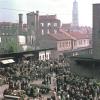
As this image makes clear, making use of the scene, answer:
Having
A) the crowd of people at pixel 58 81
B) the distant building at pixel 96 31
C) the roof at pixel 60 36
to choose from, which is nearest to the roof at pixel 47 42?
the roof at pixel 60 36

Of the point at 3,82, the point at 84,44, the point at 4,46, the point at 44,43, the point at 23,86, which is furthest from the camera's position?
the point at 84,44

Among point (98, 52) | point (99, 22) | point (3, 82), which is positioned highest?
point (99, 22)

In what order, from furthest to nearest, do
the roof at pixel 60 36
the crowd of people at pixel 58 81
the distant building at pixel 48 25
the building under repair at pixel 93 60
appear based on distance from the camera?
the distant building at pixel 48 25 < the roof at pixel 60 36 < the building under repair at pixel 93 60 < the crowd of people at pixel 58 81

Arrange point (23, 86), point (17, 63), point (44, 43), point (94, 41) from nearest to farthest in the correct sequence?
point (23, 86), point (94, 41), point (17, 63), point (44, 43)

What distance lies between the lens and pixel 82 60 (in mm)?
32281

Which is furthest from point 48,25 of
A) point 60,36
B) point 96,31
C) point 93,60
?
point 93,60

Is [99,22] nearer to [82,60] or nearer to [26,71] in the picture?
[82,60]

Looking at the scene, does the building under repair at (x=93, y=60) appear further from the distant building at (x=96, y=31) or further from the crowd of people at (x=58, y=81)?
the crowd of people at (x=58, y=81)

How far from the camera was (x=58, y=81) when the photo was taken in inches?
1083

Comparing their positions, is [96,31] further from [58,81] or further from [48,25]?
[48,25]

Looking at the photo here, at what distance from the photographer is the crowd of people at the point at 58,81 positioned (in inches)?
856

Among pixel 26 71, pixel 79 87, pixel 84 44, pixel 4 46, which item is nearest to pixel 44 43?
pixel 4 46

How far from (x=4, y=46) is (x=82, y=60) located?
2745cm

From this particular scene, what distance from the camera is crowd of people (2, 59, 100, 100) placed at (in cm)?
2175
